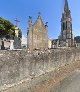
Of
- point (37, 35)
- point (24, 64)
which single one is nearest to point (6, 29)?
point (37, 35)

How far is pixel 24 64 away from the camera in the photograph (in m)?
11.4

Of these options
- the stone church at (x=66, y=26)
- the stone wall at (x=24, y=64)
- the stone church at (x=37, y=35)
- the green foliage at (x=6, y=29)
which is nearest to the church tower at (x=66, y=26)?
the stone church at (x=66, y=26)

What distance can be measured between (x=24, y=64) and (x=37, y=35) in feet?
47.7

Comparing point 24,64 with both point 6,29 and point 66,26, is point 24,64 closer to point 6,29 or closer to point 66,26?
point 6,29

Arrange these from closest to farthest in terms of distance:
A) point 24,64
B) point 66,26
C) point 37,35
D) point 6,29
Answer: point 24,64 < point 37,35 < point 6,29 < point 66,26

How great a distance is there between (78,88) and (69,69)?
626 centimetres

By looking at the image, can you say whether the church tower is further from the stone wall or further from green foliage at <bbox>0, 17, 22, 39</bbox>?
the stone wall

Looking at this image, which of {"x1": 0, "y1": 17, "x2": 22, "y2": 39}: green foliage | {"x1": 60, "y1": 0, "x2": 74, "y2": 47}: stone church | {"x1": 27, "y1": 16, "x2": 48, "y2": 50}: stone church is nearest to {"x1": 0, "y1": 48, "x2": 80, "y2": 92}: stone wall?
{"x1": 27, "y1": 16, "x2": 48, "y2": 50}: stone church

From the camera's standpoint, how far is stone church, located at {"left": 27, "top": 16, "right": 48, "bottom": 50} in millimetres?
24000

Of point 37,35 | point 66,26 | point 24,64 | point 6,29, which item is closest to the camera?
point 24,64

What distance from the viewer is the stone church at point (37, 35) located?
2400 cm

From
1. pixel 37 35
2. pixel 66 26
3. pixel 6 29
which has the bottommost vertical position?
pixel 37 35

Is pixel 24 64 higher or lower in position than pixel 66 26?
lower

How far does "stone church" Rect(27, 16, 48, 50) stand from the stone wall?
715 cm
